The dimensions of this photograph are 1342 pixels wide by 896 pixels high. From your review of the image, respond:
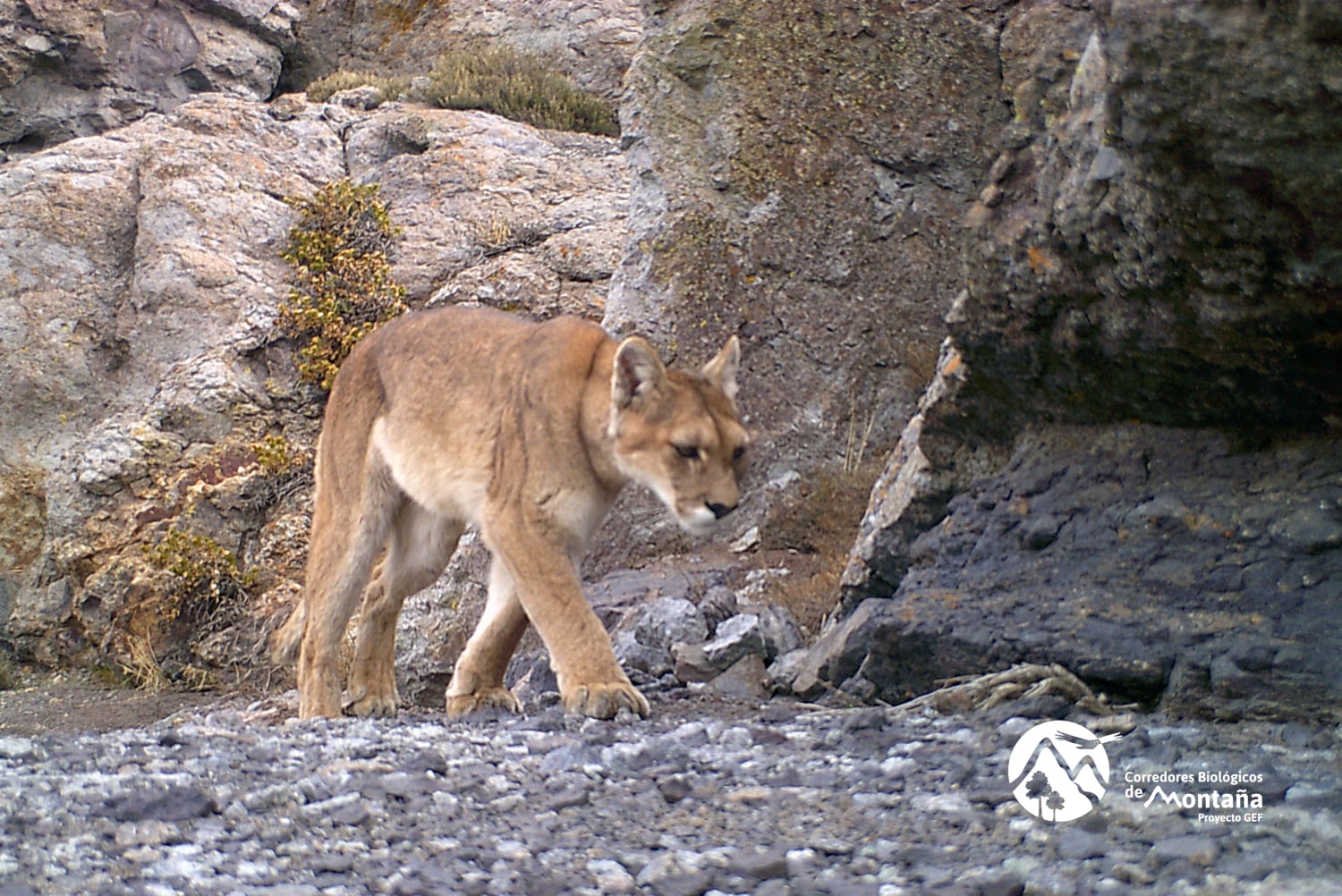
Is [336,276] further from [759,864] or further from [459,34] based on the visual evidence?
[759,864]

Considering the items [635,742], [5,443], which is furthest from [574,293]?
[635,742]

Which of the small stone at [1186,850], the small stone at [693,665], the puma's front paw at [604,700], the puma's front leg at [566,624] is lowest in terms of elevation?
the small stone at [693,665]

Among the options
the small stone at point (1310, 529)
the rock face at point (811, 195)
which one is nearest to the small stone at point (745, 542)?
the rock face at point (811, 195)

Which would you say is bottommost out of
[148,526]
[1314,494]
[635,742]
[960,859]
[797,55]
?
[148,526]

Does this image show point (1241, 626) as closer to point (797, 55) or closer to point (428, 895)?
point (428, 895)

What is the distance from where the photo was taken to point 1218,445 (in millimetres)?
4574

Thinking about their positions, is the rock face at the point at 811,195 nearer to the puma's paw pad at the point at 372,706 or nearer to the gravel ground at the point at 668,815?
the puma's paw pad at the point at 372,706

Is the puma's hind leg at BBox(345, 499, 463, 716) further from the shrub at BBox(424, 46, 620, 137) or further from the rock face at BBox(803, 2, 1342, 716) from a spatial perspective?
the shrub at BBox(424, 46, 620, 137)

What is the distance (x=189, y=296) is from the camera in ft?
39.7

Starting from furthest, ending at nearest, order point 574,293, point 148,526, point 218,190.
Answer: point 218,190 < point 574,293 < point 148,526

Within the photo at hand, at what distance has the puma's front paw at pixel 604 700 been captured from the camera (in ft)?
16.9

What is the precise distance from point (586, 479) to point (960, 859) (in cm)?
315

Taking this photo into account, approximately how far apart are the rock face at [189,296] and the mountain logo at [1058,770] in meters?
8.31

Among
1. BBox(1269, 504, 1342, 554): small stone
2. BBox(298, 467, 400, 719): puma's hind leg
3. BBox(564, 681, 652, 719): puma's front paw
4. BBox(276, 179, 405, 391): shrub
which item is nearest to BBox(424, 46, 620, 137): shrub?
BBox(276, 179, 405, 391): shrub
